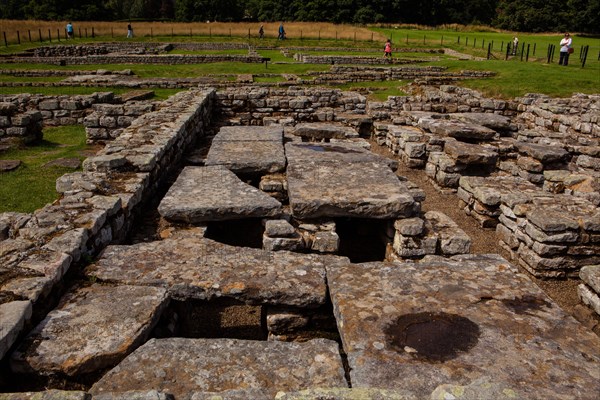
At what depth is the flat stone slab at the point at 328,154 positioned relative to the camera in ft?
23.6

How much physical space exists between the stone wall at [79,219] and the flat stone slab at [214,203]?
0.51 metres

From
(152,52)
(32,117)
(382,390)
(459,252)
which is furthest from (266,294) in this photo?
(152,52)

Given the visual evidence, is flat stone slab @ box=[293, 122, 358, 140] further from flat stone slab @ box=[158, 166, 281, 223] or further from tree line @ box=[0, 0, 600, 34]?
tree line @ box=[0, 0, 600, 34]

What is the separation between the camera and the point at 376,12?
6325 cm

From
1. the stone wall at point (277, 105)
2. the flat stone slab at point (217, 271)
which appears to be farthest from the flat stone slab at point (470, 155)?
the flat stone slab at point (217, 271)

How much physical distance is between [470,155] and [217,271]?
694 centimetres

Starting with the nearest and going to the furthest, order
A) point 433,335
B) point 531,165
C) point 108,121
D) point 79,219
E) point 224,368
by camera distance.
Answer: point 224,368 → point 433,335 → point 79,219 → point 531,165 → point 108,121

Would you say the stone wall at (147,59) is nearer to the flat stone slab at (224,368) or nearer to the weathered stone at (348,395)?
the flat stone slab at (224,368)

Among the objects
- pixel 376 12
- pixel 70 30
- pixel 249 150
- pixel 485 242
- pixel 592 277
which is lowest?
pixel 485 242

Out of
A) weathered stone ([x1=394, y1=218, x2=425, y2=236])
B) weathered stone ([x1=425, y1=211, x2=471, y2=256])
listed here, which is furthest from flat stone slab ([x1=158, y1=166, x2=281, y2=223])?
weathered stone ([x1=425, y1=211, x2=471, y2=256])

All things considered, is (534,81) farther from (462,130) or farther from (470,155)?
(470,155)

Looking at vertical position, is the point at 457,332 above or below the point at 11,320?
below

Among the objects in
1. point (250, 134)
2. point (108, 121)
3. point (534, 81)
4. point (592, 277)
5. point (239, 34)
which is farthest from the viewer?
point (239, 34)

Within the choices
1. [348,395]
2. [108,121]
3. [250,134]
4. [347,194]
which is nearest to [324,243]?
[347,194]
